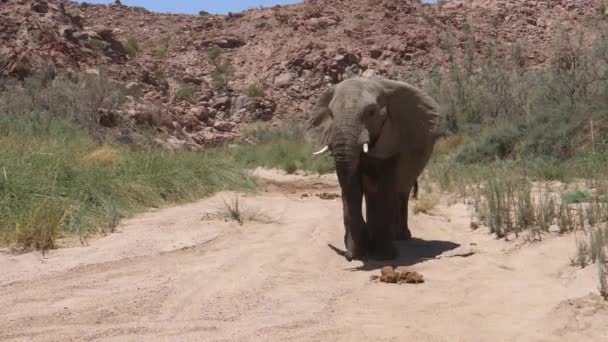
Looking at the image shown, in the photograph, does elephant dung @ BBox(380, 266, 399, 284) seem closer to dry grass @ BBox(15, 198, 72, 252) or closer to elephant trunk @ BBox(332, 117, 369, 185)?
elephant trunk @ BBox(332, 117, 369, 185)

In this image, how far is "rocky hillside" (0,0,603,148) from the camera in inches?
1209

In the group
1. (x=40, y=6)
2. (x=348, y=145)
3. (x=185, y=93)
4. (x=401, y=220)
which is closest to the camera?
(x=348, y=145)

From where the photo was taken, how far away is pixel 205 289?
16.3 ft

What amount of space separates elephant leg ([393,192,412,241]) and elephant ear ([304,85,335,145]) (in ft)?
3.67

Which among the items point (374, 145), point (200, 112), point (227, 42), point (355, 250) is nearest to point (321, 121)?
point (374, 145)

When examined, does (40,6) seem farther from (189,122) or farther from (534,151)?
(534,151)

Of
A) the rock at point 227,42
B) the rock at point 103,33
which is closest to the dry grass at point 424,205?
the rock at point 103,33

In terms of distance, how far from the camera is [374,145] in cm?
640

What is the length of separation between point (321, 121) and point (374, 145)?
701 mm

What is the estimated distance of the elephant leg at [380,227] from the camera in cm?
644

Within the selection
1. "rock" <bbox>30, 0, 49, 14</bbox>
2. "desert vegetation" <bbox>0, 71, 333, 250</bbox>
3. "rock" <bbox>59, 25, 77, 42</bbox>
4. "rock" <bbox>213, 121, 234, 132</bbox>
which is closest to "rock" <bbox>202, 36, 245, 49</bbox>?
"rock" <bbox>213, 121, 234, 132</bbox>

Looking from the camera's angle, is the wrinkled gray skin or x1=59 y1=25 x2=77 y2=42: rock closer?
the wrinkled gray skin

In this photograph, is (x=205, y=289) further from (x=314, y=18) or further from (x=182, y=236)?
(x=314, y=18)

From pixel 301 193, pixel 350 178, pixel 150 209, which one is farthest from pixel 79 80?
pixel 350 178
